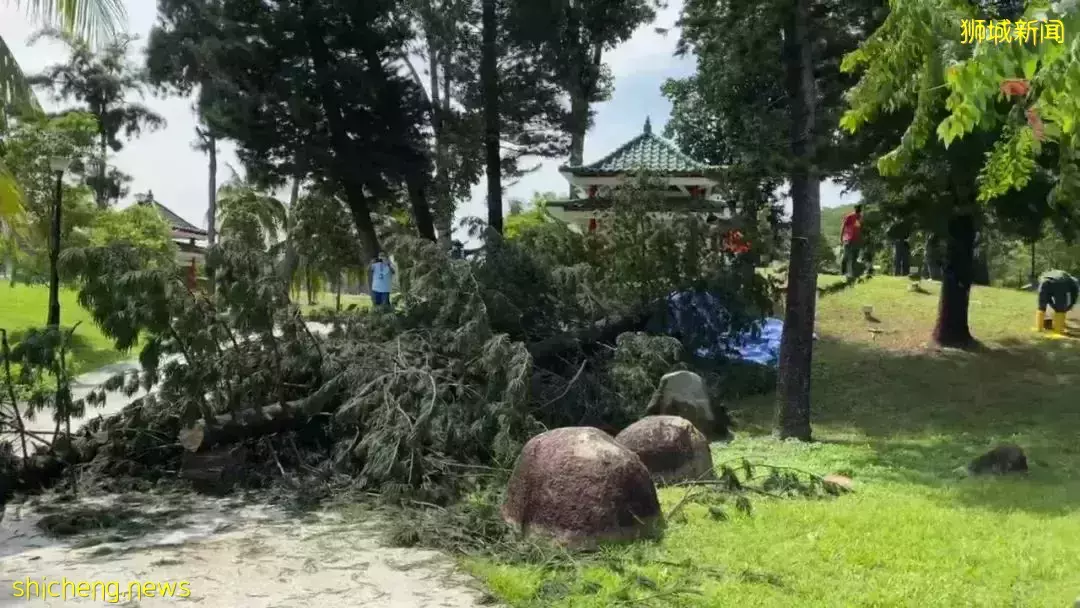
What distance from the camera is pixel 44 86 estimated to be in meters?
33.9

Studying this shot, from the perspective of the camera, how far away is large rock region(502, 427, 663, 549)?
5.65 metres

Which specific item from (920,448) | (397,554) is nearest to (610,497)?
(397,554)

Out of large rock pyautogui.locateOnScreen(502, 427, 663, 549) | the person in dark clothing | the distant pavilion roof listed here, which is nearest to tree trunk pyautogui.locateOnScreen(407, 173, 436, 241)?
the person in dark clothing

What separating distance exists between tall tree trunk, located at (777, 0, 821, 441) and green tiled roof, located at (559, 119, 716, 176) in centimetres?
553

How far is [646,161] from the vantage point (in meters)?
16.5

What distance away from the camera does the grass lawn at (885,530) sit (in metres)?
4.81

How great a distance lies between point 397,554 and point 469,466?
5.04 feet

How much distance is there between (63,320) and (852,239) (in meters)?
18.6

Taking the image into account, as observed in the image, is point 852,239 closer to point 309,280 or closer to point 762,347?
point 762,347

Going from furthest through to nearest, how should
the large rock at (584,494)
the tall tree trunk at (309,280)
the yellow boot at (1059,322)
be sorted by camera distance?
the tall tree trunk at (309,280) → the yellow boot at (1059,322) → the large rock at (584,494)

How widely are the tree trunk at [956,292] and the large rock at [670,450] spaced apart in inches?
328

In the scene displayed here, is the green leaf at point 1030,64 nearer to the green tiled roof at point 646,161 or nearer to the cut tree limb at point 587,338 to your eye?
the cut tree limb at point 587,338

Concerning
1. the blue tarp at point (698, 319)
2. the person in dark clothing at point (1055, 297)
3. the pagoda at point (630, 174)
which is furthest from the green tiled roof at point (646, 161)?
the person in dark clothing at point (1055, 297)

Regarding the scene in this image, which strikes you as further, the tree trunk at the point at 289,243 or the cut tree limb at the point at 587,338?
the cut tree limb at the point at 587,338
